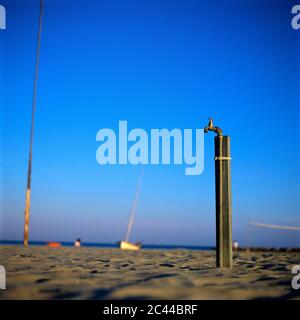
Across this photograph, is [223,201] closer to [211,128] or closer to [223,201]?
A: [223,201]

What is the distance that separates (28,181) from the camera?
12.3 metres

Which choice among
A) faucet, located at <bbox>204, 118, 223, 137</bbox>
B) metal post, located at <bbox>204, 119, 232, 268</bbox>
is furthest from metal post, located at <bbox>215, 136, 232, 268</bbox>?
faucet, located at <bbox>204, 118, 223, 137</bbox>

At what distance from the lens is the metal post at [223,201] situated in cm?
453

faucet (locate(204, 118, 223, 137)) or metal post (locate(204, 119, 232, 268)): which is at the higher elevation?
faucet (locate(204, 118, 223, 137))

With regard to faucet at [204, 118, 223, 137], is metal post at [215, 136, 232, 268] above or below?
below

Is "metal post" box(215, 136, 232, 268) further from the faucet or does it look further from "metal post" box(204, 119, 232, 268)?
the faucet

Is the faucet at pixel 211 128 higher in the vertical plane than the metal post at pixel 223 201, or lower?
higher

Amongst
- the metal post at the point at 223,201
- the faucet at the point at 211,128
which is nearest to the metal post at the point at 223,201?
the metal post at the point at 223,201

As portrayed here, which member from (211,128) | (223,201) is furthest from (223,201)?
(211,128)

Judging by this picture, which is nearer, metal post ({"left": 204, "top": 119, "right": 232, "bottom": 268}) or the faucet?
metal post ({"left": 204, "top": 119, "right": 232, "bottom": 268})

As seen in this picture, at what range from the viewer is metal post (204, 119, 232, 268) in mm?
4527

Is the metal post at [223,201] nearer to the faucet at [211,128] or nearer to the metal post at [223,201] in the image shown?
the metal post at [223,201]
